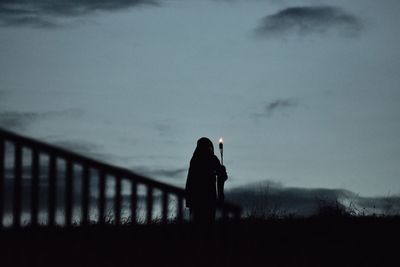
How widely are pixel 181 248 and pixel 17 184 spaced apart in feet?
8.51

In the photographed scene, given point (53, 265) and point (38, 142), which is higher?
point (38, 142)

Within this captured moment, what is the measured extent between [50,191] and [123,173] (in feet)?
2.75

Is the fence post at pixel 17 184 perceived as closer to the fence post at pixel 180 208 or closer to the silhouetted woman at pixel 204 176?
the fence post at pixel 180 208

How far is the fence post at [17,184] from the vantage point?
8.40 metres

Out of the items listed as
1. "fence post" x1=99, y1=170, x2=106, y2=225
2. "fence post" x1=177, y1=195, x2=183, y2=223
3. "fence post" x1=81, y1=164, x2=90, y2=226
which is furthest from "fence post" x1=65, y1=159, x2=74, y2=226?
"fence post" x1=177, y1=195, x2=183, y2=223

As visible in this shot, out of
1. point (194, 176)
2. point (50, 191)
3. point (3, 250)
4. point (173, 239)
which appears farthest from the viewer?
point (194, 176)

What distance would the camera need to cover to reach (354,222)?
49.4ft

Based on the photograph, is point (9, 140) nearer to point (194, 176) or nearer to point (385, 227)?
point (194, 176)

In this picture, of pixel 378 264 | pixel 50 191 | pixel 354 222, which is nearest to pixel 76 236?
pixel 50 191

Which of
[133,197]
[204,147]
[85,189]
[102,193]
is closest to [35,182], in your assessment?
[85,189]

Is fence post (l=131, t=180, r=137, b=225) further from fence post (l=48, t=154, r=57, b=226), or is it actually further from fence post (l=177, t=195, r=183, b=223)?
fence post (l=48, t=154, r=57, b=226)

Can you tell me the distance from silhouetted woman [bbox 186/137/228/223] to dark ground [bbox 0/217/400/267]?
190 centimetres

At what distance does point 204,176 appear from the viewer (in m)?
14.3

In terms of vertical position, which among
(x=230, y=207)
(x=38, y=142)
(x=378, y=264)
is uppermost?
(x=38, y=142)
